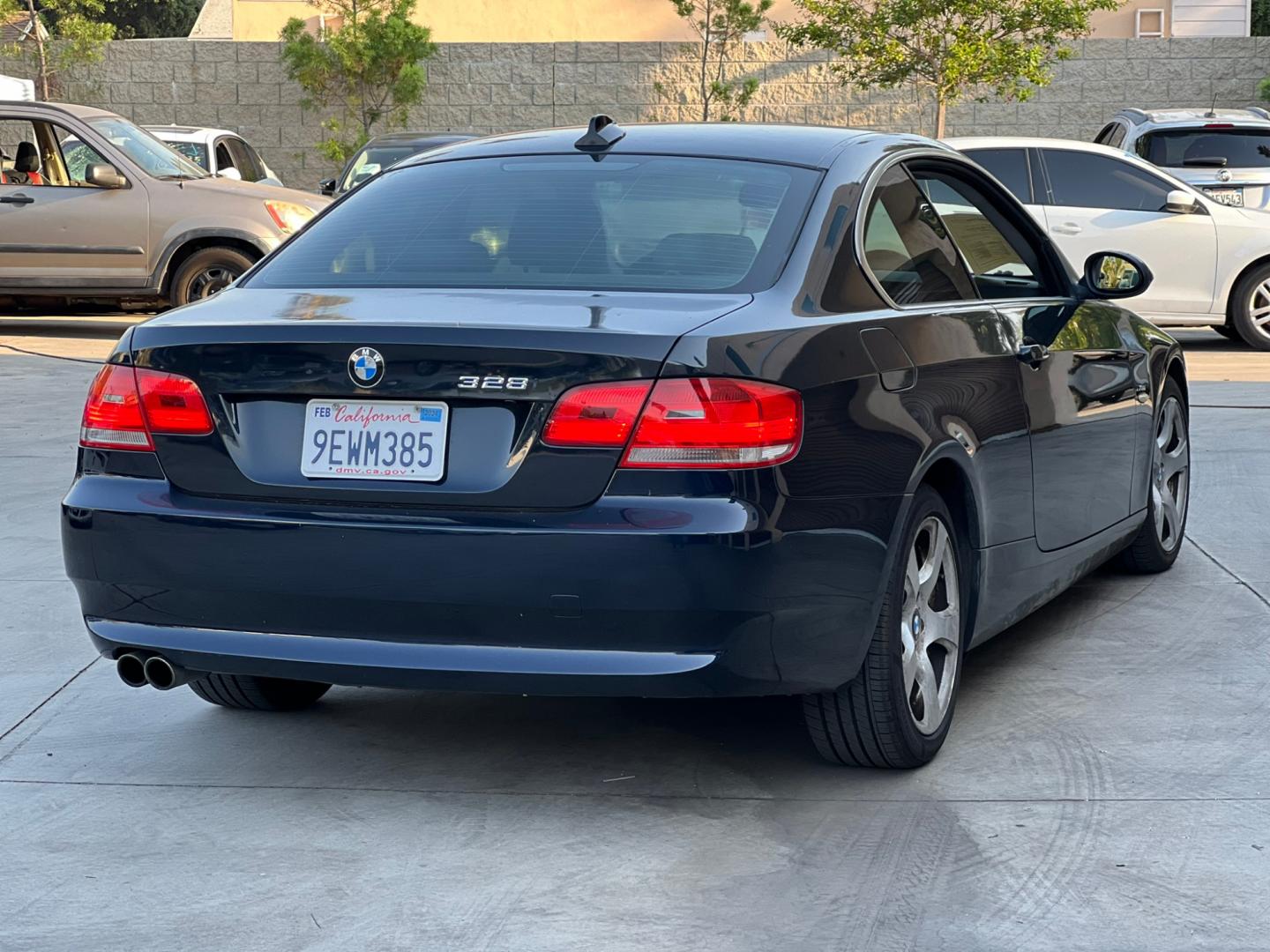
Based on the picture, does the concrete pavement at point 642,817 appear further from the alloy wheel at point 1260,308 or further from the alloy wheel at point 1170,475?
the alloy wheel at point 1260,308

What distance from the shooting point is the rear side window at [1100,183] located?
46.3ft

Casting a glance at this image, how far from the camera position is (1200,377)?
12.7 m

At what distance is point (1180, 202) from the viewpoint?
1432 centimetres

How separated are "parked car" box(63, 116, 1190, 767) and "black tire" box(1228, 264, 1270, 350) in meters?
10.7

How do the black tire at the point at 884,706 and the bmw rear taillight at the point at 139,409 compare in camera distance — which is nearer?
the bmw rear taillight at the point at 139,409

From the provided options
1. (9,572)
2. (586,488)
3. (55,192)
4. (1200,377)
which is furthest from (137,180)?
(586,488)

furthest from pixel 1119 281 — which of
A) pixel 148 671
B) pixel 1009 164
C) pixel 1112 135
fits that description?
pixel 1112 135

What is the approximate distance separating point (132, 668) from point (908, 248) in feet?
6.79

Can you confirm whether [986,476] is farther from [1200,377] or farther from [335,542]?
[1200,377]

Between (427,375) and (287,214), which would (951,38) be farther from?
(427,375)

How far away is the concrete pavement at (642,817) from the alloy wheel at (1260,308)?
9.58 metres

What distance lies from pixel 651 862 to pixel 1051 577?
192cm

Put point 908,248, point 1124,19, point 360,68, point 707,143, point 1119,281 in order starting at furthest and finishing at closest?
point 1124,19, point 360,68, point 1119,281, point 707,143, point 908,248

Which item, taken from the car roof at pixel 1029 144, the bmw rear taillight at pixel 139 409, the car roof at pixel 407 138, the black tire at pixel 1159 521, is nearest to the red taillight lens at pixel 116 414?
the bmw rear taillight at pixel 139 409
